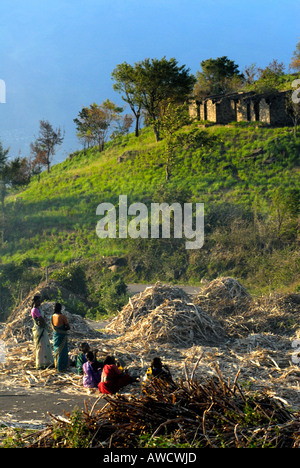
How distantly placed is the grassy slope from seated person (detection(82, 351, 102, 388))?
1746cm

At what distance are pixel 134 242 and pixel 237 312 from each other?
13825 millimetres

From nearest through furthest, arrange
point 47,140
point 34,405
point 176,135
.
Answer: point 34,405, point 176,135, point 47,140

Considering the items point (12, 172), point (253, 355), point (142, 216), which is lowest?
point (253, 355)

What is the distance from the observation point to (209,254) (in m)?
27.9

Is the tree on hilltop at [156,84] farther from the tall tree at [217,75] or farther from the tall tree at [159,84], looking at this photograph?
the tall tree at [217,75]

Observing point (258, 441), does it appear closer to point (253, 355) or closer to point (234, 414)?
point (234, 414)

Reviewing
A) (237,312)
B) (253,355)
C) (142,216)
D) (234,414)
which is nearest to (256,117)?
(142,216)

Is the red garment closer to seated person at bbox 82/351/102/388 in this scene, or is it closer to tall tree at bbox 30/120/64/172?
seated person at bbox 82/351/102/388

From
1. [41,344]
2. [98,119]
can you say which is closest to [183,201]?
[41,344]

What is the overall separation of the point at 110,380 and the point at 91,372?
654mm

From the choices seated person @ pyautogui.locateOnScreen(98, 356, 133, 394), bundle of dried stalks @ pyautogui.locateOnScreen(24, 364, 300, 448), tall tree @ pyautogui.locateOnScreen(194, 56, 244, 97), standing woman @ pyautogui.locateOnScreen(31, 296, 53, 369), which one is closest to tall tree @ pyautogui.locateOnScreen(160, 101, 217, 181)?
tall tree @ pyautogui.locateOnScreen(194, 56, 244, 97)

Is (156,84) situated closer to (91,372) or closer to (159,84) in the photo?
(159,84)

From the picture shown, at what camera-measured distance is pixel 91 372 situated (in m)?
9.29

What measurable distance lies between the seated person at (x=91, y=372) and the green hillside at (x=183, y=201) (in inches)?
545
